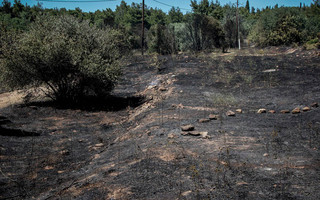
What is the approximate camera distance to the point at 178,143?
5461 millimetres

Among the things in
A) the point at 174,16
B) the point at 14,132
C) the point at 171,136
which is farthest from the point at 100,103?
the point at 174,16

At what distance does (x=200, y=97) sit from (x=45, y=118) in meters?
5.88

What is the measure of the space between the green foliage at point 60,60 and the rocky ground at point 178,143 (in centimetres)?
106

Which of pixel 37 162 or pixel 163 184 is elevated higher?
pixel 163 184

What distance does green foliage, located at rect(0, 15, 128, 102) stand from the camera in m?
10.8

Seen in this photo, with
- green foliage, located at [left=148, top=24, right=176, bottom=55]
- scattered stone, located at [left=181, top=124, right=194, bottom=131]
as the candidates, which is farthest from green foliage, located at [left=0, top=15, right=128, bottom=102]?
green foliage, located at [left=148, top=24, right=176, bottom=55]

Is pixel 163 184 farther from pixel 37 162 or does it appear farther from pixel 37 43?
pixel 37 43

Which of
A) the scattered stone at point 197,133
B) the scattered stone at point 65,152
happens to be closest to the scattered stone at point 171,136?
the scattered stone at point 197,133

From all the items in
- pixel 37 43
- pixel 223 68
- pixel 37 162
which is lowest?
pixel 37 162

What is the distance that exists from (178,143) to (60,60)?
752 centimetres

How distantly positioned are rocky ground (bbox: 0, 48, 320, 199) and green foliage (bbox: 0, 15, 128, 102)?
41.8 inches

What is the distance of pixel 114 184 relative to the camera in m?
3.96

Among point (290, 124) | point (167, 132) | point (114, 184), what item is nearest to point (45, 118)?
point (167, 132)

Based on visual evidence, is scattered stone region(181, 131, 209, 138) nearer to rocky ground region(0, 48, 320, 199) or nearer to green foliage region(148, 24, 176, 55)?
rocky ground region(0, 48, 320, 199)
